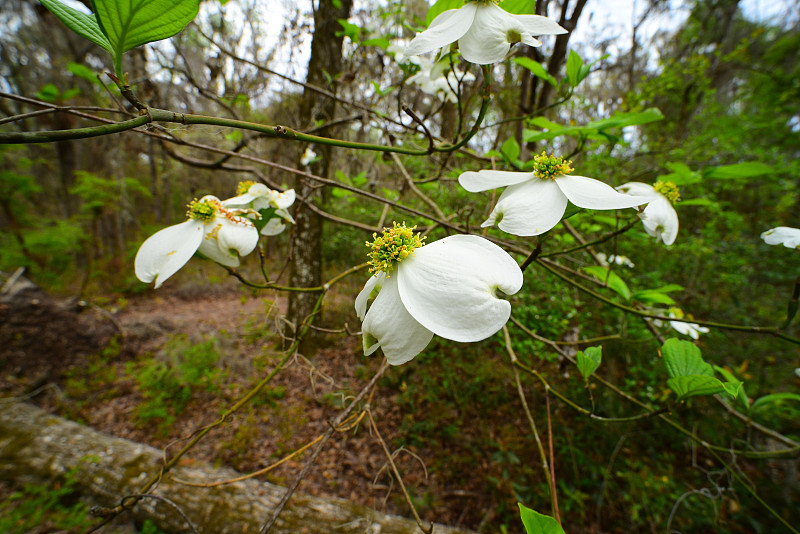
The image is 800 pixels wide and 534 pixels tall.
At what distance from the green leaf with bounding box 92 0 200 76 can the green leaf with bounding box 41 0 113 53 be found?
0.01 metres

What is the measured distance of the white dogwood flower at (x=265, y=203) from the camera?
25.5 inches

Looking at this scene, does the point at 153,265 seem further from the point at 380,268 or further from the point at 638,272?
the point at 638,272

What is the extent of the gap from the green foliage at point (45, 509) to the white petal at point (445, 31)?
2719 millimetres

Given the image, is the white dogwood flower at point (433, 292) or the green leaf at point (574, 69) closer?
the white dogwood flower at point (433, 292)

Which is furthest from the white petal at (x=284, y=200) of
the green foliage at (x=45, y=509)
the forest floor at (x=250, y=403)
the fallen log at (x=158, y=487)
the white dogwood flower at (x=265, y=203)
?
the green foliage at (x=45, y=509)

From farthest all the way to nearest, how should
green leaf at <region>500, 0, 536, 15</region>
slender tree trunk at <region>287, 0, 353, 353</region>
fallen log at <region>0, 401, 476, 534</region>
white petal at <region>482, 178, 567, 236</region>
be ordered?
slender tree trunk at <region>287, 0, 353, 353</region> → fallen log at <region>0, 401, 476, 534</region> → green leaf at <region>500, 0, 536, 15</region> → white petal at <region>482, 178, 567, 236</region>

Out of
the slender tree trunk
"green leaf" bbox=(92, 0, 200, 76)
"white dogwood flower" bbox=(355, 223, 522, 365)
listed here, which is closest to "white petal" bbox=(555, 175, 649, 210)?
"white dogwood flower" bbox=(355, 223, 522, 365)

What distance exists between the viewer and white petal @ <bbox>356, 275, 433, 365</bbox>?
376 mm

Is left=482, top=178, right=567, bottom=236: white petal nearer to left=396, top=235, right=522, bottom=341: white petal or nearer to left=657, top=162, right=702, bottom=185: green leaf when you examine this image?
left=396, top=235, right=522, bottom=341: white petal

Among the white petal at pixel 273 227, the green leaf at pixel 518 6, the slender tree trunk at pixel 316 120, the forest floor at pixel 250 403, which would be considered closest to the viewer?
the green leaf at pixel 518 6

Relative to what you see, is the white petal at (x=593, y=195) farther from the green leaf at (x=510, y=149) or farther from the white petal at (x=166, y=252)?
the white petal at (x=166, y=252)

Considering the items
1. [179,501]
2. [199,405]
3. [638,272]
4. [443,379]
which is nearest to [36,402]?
[199,405]

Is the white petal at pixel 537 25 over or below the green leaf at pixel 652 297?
over

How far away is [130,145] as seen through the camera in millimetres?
7555
